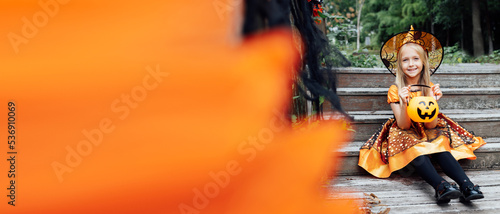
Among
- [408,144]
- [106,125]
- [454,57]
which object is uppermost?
[454,57]

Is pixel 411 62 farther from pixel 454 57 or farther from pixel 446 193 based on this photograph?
pixel 454 57

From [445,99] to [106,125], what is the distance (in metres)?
2.76

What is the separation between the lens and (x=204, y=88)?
0.88m

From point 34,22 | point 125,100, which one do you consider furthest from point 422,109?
point 34,22

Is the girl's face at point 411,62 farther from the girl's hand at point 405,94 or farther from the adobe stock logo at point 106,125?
the adobe stock logo at point 106,125

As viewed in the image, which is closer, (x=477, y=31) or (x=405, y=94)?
(x=405, y=94)

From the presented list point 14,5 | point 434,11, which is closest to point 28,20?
point 14,5

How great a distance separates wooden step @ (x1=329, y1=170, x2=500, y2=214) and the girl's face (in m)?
0.60

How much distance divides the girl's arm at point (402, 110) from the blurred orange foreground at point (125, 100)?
59.4 inches

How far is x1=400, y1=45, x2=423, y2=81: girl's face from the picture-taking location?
235 centimetres

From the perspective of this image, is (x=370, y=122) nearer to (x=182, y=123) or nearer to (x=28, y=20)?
(x=182, y=123)

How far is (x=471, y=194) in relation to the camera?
1.87 m

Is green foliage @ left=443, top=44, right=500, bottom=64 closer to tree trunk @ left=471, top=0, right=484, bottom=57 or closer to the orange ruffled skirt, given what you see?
tree trunk @ left=471, top=0, right=484, bottom=57

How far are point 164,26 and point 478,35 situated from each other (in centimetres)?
1093
